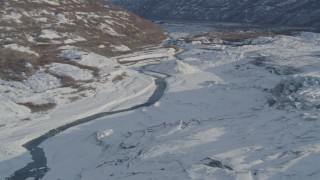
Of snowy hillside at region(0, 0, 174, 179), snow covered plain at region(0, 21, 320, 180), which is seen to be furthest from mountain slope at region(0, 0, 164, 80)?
snow covered plain at region(0, 21, 320, 180)

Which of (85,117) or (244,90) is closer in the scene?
(85,117)

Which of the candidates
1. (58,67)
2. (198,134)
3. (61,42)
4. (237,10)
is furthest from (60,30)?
(237,10)

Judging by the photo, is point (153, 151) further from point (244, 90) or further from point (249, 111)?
point (244, 90)

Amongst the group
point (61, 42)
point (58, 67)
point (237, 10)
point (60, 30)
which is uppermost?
point (237, 10)

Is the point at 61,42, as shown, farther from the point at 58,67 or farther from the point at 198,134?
the point at 198,134

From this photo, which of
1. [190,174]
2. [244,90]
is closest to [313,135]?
[190,174]
